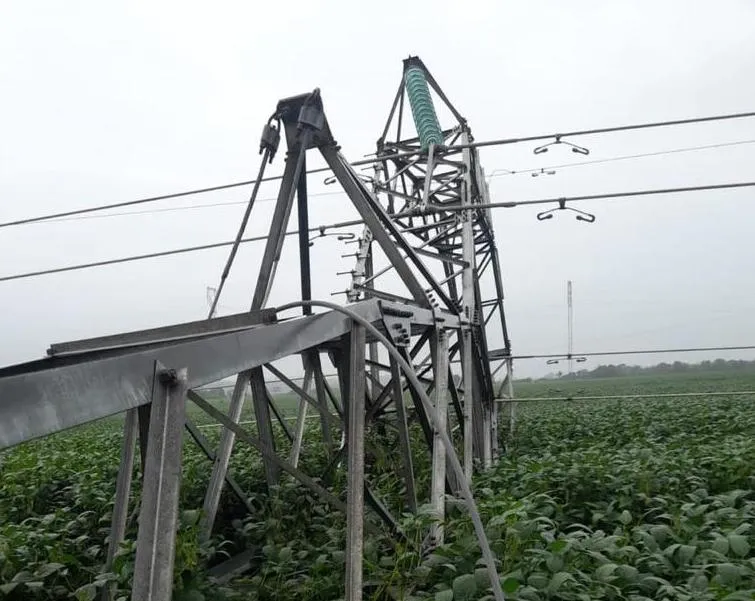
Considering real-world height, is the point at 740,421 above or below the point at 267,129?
below

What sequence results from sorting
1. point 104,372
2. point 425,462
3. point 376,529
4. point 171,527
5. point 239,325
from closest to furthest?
1. point 104,372
2. point 171,527
3. point 239,325
4. point 376,529
5. point 425,462

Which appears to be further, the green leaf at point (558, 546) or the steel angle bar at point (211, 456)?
the steel angle bar at point (211, 456)

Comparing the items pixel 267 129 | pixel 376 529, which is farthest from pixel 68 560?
pixel 267 129

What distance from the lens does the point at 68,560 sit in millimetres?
2709

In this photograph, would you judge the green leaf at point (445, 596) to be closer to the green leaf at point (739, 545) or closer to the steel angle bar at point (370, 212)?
the green leaf at point (739, 545)

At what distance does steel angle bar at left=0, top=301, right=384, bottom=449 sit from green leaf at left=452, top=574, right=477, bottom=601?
48.7 inches

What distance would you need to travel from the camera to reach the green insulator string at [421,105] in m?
6.80

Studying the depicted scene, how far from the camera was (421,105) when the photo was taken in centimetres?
692

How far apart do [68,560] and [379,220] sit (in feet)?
8.28

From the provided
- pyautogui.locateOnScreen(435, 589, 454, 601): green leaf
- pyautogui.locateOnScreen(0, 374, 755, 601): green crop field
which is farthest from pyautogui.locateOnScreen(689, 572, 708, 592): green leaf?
pyautogui.locateOnScreen(435, 589, 454, 601): green leaf

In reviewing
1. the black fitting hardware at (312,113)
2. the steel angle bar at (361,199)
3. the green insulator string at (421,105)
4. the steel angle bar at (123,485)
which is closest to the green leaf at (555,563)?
the steel angle bar at (123,485)

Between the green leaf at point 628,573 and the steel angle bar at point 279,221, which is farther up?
the steel angle bar at point 279,221

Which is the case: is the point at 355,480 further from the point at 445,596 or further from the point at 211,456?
the point at 211,456

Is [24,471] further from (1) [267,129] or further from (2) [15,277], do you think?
(1) [267,129]
